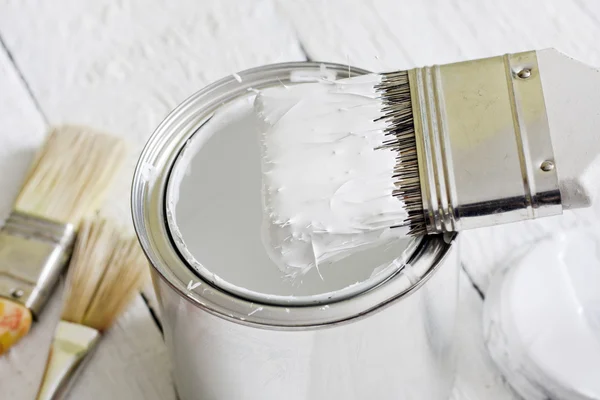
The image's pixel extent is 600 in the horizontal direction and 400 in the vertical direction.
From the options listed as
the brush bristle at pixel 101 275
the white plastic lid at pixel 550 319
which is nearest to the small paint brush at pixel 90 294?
the brush bristle at pixel 101 275

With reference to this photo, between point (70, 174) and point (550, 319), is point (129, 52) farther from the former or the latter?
point (550, 319)

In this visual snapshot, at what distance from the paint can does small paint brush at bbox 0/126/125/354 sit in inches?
6.9

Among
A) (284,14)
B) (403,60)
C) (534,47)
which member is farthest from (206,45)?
(534,47)

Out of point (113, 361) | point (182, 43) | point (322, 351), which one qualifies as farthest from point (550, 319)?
point (182, 43)

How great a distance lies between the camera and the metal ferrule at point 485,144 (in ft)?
1.50

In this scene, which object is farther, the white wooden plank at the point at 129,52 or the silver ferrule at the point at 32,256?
the white wooden plank at the point at 129,52

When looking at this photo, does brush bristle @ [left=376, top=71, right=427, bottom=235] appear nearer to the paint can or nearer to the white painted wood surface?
the paint can

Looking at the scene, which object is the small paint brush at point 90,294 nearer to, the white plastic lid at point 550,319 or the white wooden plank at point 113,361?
the white wooden plank at point 113,361

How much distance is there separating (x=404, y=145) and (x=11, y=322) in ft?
1.35

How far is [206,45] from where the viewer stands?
35.9 inches

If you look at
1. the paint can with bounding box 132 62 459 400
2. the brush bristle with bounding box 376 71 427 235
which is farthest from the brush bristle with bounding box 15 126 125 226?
the brush bristle with bounding box 376 71 427 235

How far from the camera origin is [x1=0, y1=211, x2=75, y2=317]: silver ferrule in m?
0.72

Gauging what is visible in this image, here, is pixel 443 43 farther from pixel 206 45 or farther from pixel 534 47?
pixel 206 45

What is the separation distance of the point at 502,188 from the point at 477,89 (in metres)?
0.06
